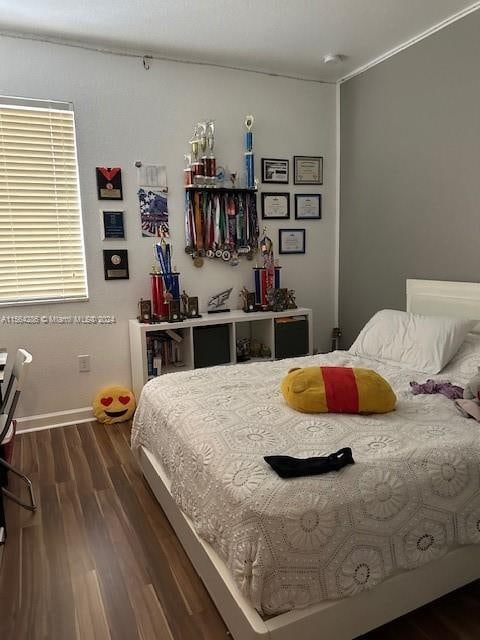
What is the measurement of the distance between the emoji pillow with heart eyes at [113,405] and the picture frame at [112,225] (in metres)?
1.14

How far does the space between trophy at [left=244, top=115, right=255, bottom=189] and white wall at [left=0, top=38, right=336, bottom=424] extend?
61mm

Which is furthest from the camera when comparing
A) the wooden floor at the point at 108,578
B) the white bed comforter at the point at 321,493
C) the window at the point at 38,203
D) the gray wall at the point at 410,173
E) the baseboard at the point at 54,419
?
the baseboard at the point at 54,419

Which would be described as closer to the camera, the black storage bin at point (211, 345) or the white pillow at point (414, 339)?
the white pillow at point (414, 339)

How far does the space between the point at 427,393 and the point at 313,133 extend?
2659 millimetres

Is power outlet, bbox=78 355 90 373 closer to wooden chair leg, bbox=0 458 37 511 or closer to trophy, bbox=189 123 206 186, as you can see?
wooden chair leg, bbox=0 458 37 511

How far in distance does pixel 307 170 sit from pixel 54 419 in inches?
113

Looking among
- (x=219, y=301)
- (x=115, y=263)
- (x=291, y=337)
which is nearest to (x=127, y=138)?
(x=115, y=263)

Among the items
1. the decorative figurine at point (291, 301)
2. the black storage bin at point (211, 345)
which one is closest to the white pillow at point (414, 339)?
the decorative figurine at point (291, 301)

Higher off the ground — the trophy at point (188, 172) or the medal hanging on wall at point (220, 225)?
the trophy at point (188, 172)

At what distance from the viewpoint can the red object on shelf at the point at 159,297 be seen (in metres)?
3.37

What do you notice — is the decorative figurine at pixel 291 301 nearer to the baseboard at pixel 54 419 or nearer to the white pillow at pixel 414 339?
the white pillow at pixel 414 339

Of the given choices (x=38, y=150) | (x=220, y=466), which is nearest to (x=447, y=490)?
(x=220, y=466)

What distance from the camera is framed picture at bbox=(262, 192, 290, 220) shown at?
383cm

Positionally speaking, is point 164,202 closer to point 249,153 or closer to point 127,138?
point 127,138
